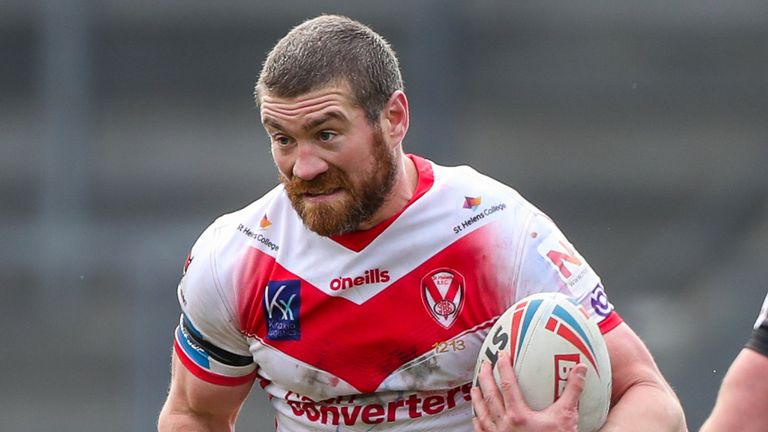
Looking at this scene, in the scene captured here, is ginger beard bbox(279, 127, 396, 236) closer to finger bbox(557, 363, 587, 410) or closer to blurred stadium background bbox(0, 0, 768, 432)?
finger bbox(557, 363, 587, 410)

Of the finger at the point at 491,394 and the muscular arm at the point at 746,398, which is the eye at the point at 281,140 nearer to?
the finger at the point at 491,394

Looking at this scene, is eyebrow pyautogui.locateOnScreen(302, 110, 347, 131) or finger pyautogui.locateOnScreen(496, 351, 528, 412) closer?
finger pyautogui.locateOnScreen(496, 351, 528, 412)

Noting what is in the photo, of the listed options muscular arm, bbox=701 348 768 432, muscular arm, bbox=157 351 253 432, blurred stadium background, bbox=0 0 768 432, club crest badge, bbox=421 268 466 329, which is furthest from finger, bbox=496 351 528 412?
blurred stadium background, bbox=0 0 768 432

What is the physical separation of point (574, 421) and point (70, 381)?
662cm

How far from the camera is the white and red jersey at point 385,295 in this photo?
3.77m

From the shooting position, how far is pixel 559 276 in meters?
3.71

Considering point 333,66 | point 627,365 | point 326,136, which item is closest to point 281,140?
point 326,136

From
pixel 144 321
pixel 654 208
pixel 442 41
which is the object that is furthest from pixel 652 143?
pixel 144 321

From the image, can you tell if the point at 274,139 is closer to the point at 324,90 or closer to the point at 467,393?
the point at 324,90

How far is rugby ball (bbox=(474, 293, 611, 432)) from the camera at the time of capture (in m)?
3.40

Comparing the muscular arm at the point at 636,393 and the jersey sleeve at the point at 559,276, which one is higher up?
the jersey sleeve at the point at 559,276

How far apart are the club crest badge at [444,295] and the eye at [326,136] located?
1.52 feet

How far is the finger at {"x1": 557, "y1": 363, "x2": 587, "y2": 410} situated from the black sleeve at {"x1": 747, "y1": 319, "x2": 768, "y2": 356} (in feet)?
1.43

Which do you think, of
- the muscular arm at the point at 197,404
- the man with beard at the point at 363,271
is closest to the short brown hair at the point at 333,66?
the man with beard at the point at 363,271
